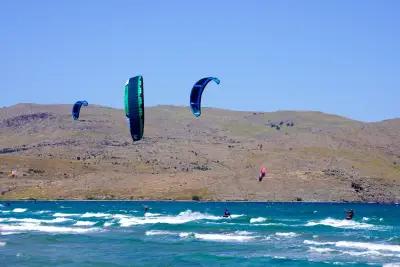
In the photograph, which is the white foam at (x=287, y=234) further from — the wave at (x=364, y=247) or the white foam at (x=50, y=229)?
the white foam at (x=50, y=229)

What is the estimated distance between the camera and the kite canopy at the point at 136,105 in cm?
2462

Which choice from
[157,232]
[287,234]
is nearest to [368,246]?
[287,234]

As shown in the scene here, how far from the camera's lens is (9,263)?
3288 cm

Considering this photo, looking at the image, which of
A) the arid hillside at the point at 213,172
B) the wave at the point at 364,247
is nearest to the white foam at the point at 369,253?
the wave at the point at 364,247

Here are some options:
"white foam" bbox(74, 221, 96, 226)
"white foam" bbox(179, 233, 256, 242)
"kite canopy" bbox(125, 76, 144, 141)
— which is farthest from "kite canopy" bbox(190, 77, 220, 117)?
"white foam" bbox(74, 221, 96, 226)

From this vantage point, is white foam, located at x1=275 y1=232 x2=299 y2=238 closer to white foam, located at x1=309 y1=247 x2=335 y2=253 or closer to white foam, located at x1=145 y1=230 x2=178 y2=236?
white foam, located at x1=145 y1=230 x2=178 y2=236

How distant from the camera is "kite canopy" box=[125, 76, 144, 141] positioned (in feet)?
80.8

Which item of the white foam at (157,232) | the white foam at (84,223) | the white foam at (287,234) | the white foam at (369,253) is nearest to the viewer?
the white foam at (369,253)

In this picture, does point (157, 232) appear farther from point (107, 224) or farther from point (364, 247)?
point (364, 247)

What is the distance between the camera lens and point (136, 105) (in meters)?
24.7

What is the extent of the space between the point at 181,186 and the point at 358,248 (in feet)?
272

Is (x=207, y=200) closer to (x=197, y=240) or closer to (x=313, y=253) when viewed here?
(x=197, y=240)

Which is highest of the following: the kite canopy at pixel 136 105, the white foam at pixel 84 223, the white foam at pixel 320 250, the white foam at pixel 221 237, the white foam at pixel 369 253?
the kite canopy at pixel 136 105

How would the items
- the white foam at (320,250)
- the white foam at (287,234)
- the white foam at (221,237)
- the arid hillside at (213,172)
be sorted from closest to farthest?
the white foam at (320,250) < the white foam at (221,237) < the white foam at (287,234) < the arid hillside at (213,172)
